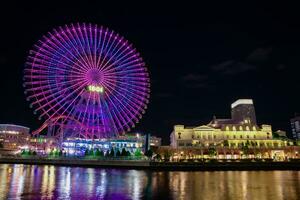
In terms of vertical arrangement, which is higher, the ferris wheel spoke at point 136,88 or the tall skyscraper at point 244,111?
the tall skyscraper at point 244,111

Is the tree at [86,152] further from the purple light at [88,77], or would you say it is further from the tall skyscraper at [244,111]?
the tall skyscraper at [244,111]

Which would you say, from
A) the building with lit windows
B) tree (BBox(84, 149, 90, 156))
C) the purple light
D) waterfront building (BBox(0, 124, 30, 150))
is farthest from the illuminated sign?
waterfront building (BBox(0, 124, 30, 150))

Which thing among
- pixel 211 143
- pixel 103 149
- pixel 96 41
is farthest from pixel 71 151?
pixel 211 143

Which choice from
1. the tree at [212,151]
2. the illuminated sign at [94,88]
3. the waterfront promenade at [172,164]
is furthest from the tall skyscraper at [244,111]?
the illuminated sign at [94,88]

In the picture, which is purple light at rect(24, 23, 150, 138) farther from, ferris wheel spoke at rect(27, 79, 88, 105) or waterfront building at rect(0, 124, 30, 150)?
waterfront building at rect(0, 124, 30, 150)

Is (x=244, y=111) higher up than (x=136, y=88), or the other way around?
(x=244, y=111)

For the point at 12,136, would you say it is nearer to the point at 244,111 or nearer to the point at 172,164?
the point at 172,164

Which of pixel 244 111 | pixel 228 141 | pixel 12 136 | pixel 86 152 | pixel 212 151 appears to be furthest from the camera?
pixel 12 136

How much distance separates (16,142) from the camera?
155750 mm

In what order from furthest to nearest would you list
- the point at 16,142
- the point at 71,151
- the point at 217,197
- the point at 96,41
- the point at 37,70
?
the point at 16,142 < the point at 71,151 < the point at 96,41 < the point at 37,70 < the point at 217,197

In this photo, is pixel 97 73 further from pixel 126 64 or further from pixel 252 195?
pixel 252 195

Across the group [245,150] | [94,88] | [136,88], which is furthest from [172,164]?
[245,150]

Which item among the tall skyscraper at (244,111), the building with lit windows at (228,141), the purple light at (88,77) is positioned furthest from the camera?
the tall skyscraper at (244,111)

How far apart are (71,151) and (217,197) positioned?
72.2 meters
